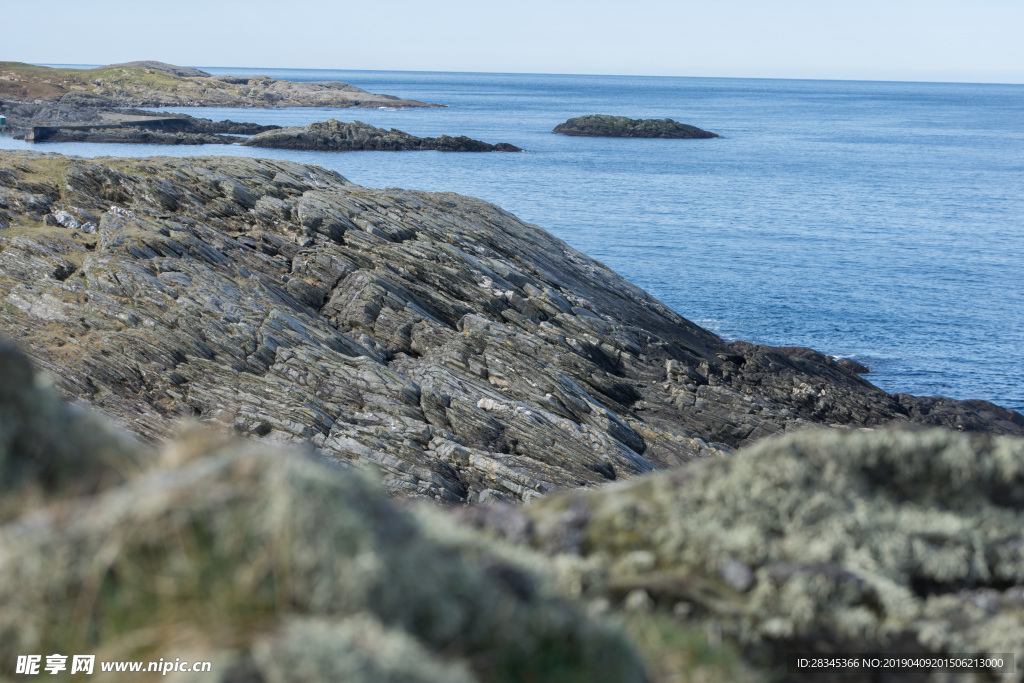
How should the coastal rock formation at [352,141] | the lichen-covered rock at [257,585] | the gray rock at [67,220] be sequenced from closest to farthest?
the lichen-covered rock at [257,585]
the gray rock at [67,220]
the coastal rock formation at [352,141]

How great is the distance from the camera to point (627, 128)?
18950 centimetres

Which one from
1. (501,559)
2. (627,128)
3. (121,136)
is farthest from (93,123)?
(501,559)

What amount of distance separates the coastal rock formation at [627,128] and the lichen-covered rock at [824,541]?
18817 centimetres

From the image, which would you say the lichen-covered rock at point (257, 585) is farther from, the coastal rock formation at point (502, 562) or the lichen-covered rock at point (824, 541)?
the lichen-covered rock at point (824, 541)

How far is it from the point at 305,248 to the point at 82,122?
4961 inches

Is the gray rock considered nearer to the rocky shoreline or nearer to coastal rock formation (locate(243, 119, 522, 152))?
the rocky shoreline

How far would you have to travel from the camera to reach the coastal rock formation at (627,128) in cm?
18562

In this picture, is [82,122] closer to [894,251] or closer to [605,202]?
[605,202]

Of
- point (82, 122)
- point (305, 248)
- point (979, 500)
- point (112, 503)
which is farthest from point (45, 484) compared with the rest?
point (82, 122)

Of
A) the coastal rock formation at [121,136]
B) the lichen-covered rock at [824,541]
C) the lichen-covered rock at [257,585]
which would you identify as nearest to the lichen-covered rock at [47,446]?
the lichen-covered rock at [257,585]

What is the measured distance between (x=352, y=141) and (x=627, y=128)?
8144 centimetres

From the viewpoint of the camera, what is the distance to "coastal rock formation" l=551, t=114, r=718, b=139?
609ft

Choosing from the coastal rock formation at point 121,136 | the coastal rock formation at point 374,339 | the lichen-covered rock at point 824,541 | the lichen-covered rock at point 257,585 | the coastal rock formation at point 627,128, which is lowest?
the coastal rock formation at point 374,339

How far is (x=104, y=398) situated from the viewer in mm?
23141
